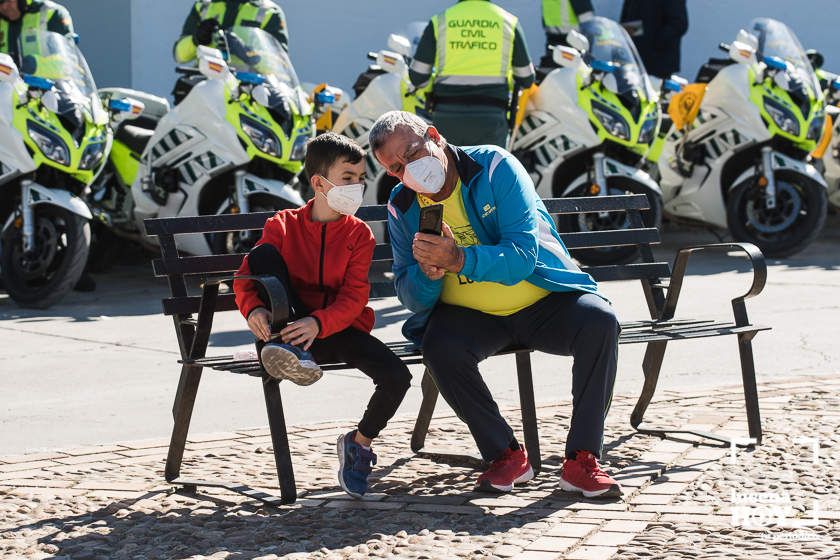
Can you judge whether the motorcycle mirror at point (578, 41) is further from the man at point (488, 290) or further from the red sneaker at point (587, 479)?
the red sneaker at point (587, 479)

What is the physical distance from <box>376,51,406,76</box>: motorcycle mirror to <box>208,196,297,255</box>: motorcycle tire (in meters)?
1.60

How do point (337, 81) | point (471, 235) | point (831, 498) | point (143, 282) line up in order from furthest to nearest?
point (337, 81) → point (143, 282) → point (471, 235) → point (831, 498)

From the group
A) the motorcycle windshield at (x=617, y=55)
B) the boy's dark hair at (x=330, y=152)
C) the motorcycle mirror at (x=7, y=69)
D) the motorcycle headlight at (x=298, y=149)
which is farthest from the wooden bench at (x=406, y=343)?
the motorcycle windshield at (x=617, y=55)

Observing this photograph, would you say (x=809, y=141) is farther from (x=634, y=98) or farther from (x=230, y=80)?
(x=230, y=80)

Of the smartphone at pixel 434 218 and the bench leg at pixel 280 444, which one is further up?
the smartphone at pixel 434 218

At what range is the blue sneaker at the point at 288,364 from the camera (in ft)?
14.7

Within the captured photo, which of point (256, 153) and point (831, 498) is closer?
point (831, 498)

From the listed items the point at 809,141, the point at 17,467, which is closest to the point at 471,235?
the point at 17,467

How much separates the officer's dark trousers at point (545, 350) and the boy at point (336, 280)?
0.49 ft

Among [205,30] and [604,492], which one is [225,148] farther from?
[604,492]

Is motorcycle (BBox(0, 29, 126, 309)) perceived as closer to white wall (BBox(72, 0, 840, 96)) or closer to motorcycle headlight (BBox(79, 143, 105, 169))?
motorcycle headlight (BBox(79, 143, 105, 169))

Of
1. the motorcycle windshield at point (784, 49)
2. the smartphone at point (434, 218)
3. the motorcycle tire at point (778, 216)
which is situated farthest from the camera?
the motorcycle windshield at point (784, 49)

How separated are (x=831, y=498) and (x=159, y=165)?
20.7ft

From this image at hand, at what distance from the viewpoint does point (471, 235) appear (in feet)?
16.1
